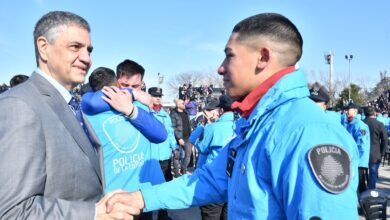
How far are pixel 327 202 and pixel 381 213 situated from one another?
5.94ft

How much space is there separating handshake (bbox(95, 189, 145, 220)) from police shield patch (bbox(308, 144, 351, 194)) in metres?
1.04

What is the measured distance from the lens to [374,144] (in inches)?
361

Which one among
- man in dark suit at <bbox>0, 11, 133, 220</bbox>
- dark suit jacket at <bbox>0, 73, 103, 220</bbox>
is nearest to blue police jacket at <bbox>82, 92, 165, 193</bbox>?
man in dark suit at <bbox>0, 11, 133, 220</bbox>

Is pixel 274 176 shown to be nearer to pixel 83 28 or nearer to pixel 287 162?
pixel 287 162

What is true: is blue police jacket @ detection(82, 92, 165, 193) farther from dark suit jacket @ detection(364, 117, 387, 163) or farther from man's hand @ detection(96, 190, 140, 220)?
dark suit jacket @ detection(364, 117, 387, 163)

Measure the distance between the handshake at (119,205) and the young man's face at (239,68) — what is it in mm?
845

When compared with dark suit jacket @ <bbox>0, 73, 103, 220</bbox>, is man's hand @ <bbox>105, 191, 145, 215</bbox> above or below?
below

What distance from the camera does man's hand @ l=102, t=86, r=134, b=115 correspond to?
3.07 m

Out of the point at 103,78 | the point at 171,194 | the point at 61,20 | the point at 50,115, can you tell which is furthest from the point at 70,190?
the point at 103,78

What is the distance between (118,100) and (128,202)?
107cm

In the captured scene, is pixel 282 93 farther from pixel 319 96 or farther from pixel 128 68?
pixel 319 96

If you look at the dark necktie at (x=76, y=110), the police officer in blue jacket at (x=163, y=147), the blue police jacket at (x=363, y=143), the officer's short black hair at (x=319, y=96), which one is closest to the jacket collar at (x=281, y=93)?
the dark necktie at (x=76, y=110)

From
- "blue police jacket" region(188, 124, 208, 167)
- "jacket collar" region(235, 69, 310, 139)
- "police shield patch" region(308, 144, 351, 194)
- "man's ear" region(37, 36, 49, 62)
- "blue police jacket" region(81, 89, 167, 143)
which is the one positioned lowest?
"blue police jacket" region(188, 124, 208, 167)

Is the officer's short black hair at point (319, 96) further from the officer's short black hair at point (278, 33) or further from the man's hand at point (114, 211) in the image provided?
the man's hand at point (114, 211)
